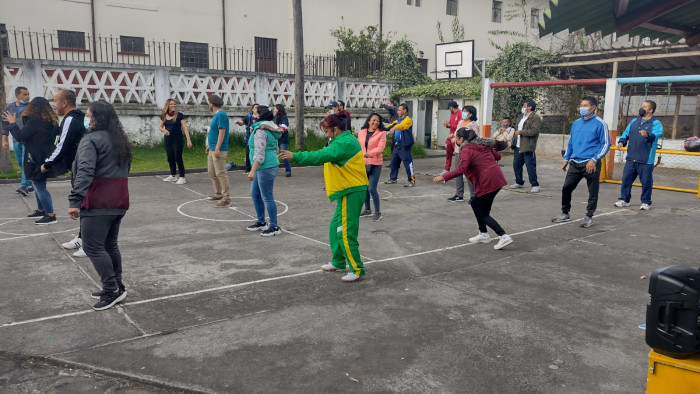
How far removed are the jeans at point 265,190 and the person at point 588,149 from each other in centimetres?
457

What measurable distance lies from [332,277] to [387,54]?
727 inches

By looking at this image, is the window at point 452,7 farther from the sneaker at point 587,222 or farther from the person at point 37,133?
the person at point 37,133

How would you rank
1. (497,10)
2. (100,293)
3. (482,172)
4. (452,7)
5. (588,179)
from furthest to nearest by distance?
(497,10), (452,7), (588,179), (482,172), (100,293)

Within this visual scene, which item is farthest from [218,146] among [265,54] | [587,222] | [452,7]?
[452,7]

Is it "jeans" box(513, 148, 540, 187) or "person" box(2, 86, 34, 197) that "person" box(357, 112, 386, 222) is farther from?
"person" box(2, 86, 34, 197)

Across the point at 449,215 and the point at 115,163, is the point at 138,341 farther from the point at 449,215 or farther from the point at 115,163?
the point at 449,215

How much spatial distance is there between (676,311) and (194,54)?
23.6m

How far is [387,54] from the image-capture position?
2308cm

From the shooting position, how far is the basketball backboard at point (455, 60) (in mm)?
19031

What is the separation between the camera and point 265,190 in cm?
764

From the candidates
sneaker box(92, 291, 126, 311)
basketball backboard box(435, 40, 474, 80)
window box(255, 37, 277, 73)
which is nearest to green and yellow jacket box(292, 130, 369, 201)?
sneaker box(92, 291, 126, 311)

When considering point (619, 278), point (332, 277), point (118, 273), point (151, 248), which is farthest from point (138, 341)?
point (619, 278)

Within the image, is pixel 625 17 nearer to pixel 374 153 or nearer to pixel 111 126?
pixel 111 126

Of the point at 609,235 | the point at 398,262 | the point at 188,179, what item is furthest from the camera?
the point at 188,179
